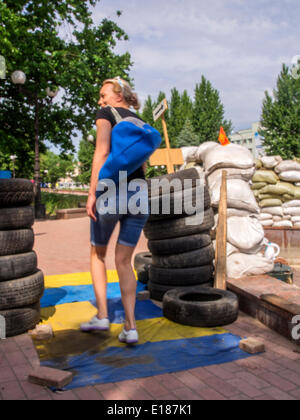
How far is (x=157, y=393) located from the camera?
97.4 inches

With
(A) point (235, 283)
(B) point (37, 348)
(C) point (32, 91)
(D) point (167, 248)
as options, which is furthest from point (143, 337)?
(C) point (32, 91)

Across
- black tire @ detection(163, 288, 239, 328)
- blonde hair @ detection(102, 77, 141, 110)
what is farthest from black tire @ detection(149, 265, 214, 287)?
blonde hair @ detection(102, 77, 141, 110)

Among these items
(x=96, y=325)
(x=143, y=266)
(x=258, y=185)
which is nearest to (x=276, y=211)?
(x=258, y=185)

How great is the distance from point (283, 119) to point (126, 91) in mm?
40947

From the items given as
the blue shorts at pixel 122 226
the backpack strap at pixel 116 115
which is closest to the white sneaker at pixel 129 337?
the blue shorts at pixel 122 226

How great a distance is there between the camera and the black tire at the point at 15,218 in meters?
3.61

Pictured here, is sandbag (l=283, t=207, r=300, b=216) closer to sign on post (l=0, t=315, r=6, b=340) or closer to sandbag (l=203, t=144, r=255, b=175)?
sandbag (l=203, t=144, r=255, b=175)

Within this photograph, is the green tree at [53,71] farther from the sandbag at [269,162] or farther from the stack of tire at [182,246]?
the stack of tire at [182,246]

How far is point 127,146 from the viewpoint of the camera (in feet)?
10.3

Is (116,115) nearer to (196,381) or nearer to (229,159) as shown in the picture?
(196,381)

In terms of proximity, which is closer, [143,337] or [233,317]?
[143,337]

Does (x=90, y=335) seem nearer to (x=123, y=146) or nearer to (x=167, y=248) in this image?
(x=167, y=248)

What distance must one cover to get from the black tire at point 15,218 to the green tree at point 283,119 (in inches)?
1575

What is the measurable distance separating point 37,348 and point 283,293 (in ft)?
8.32
